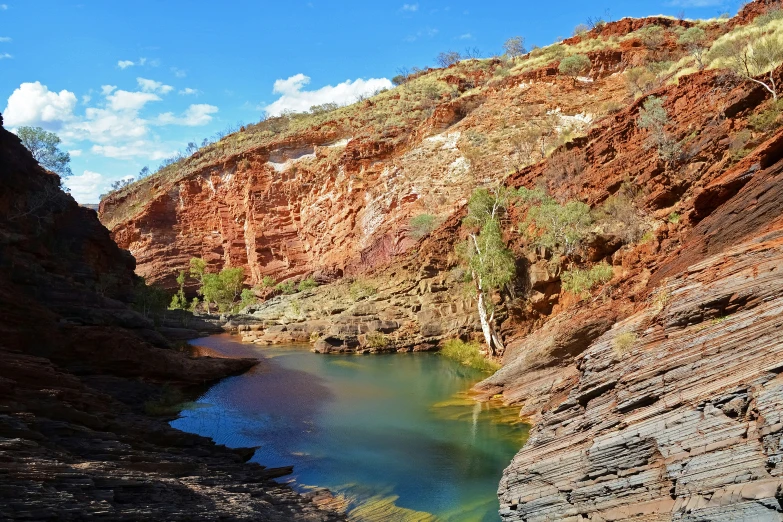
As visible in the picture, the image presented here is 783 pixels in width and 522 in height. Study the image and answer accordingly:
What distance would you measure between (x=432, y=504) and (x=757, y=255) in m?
8.25

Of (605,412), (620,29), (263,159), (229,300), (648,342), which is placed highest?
(620,29)

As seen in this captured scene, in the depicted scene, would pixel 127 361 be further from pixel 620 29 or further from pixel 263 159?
pixel 620 29

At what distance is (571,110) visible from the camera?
46.9 meters

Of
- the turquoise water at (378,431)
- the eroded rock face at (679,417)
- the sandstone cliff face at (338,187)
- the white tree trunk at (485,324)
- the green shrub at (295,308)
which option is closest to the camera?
the eroded rock face at (679,417)

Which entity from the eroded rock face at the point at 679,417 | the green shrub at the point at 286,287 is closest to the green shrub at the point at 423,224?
the green shrub at the point at 286,287

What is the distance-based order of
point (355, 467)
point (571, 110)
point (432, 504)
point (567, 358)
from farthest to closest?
point (571, 110), point (567, 358), point (355, 467), point (432, 504)

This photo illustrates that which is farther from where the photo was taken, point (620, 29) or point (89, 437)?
point (620, 29)

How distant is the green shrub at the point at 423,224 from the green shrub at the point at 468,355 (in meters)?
13.5

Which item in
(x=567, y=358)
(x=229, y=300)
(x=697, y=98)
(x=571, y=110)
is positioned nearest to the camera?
(x=567, y=358)

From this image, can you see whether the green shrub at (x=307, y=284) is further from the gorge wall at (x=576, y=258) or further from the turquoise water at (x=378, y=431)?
the turquoise water at (x=378, y=431)

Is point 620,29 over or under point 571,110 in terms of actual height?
over

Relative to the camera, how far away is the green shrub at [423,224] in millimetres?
42875

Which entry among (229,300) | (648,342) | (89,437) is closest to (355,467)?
(89,437)

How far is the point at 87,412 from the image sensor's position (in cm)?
1255
